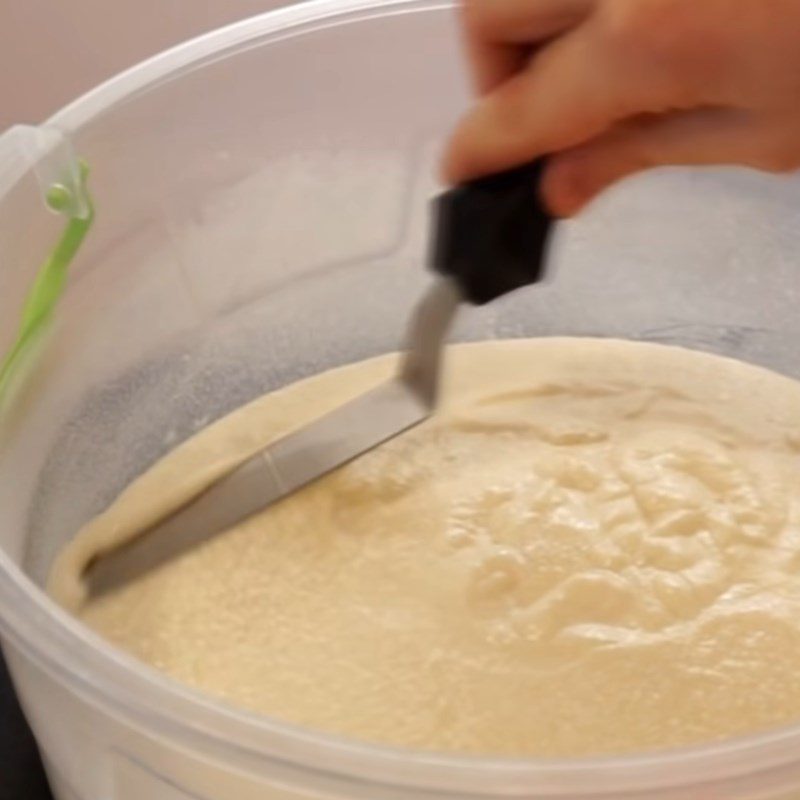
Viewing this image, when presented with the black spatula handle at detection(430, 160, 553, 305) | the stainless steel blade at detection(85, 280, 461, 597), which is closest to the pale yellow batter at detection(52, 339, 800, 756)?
the stainless steel blade at detection(85, 280, 461, 597)

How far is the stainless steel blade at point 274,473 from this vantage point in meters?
0.59

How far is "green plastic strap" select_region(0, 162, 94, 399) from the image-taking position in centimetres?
59

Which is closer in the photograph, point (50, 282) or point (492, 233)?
point (492, 233)

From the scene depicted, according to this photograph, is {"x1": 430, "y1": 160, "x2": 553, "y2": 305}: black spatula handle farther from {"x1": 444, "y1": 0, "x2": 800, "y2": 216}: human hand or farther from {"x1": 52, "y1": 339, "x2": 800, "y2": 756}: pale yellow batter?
{"x1": 52, "y1": 339, "x2": 800, "y2": 756}: pale yellow batter

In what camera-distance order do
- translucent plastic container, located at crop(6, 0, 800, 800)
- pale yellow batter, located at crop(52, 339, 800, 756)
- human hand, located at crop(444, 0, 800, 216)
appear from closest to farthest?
human hand, located at crop(444, 0, 800, 216)
pale yellow batter, located at crop(52, 339, 800, 756)
translucent plastic container, located at crop(6, 0, 800, 800)

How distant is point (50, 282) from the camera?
24.1 inches

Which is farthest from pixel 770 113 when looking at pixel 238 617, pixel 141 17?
pixel 141 17

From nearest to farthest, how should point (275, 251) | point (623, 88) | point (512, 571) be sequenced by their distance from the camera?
1. point (623, 88)
2. point (512, 571)
3. point (275, 251)

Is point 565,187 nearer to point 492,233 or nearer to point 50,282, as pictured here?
point 492,233

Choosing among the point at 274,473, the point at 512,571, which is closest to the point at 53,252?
the point at 274,473

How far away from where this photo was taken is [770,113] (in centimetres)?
40

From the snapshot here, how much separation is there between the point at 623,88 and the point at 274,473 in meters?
0.26

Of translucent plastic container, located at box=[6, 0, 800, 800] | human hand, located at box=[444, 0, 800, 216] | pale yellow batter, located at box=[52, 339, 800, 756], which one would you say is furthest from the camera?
translucent plastic container, located at box=[6, 0, 800, 800]

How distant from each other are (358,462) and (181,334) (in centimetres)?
13
